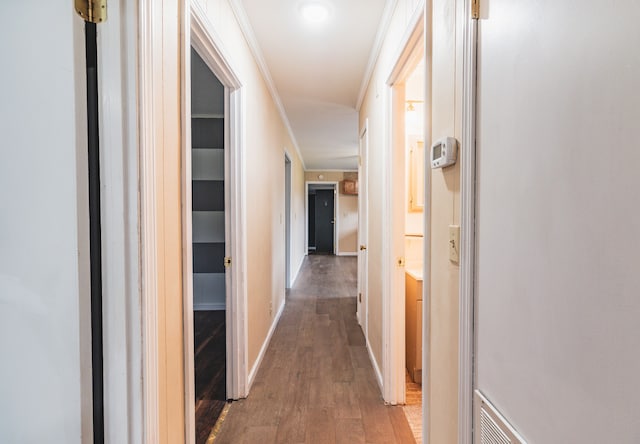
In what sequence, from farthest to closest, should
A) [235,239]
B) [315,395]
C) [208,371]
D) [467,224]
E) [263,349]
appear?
[263,349] → [208,371] → [315,395] → [235,239] → [467,224]

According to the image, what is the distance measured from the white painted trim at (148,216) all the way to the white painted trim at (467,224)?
0.92 meters

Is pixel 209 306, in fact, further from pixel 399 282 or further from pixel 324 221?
pixel 324 221

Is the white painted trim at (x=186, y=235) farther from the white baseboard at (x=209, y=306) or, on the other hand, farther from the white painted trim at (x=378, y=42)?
the white baseboard at (x=209, y=306)

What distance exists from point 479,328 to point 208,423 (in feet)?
5.71

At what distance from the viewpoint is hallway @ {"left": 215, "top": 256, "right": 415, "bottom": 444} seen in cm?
172

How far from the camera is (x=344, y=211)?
868 centimetres

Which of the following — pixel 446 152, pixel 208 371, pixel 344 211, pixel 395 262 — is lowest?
pixel 208 371

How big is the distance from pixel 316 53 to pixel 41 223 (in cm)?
227

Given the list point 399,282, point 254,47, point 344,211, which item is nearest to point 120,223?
point 399,282

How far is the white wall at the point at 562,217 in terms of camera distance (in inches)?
17.9

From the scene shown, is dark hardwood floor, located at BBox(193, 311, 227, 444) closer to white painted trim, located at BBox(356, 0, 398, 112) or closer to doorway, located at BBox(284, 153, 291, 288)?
doorway, located at BBox(284, 153, 291, 288)

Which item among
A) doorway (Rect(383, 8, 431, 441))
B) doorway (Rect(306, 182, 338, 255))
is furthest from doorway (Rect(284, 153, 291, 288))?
doorway (Rect(306, 182, 338, 255))

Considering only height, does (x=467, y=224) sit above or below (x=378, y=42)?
below

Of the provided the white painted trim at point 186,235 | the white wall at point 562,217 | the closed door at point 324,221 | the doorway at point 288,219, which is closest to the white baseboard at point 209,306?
the doorway at point 288,219
